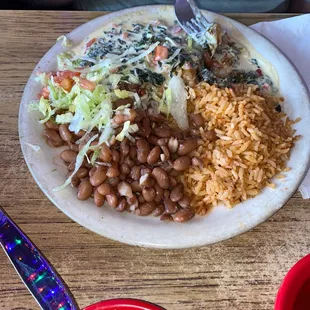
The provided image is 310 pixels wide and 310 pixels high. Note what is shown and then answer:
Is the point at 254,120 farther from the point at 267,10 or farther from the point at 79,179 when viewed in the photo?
the point at 267,10

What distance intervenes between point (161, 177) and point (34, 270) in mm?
495

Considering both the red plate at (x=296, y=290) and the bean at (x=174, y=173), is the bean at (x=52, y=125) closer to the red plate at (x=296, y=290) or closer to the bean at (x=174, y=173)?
the bean at (x=174, y=173)

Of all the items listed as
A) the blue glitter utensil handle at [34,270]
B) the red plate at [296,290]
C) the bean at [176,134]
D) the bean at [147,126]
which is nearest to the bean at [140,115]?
the bean at [147,126]

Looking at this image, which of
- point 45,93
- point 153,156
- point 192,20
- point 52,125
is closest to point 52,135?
point 52,125

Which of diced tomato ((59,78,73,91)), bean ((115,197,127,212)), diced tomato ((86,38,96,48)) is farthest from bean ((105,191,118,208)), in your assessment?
diced tomato ((86,38,96,48))

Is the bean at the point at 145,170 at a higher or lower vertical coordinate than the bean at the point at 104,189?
higher

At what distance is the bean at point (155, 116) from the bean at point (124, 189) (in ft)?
0.89

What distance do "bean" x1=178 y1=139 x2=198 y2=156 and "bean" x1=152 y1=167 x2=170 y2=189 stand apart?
0.10m

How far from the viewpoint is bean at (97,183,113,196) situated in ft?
4.88

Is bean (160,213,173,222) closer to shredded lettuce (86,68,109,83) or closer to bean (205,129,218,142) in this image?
Answer: bean (205,129,218,142)

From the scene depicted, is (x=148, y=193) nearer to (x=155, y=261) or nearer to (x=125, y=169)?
(x=125, y=169)

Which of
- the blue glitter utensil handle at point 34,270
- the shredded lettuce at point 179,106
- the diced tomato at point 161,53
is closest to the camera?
the blue glitter utensil handle at point 34,270

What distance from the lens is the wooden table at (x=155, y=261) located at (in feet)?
4.61

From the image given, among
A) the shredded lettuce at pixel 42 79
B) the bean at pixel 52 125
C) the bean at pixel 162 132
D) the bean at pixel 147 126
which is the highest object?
the shredded lettuce at pixel 42 79
